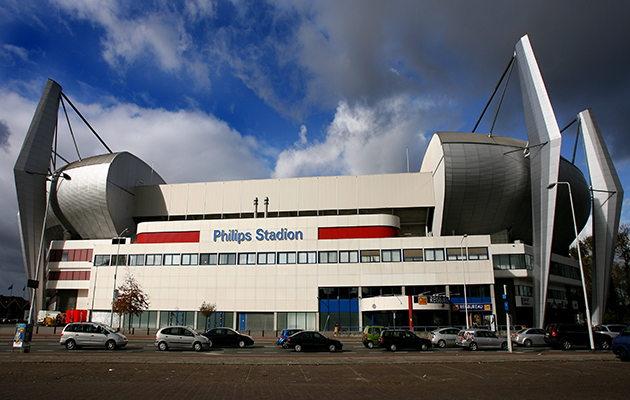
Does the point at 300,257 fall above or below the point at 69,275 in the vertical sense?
above

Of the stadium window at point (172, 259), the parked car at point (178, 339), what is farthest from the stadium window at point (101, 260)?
the parked car at point (178, 339)

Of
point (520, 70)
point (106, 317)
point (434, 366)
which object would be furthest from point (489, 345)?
point (106, 317)

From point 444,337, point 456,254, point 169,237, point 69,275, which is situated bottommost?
point 444,337

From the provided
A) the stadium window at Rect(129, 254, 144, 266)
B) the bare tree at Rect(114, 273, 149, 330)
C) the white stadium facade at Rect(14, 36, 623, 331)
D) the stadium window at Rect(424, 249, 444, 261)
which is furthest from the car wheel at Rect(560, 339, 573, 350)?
the stadium window at Rect(129, 254, 144, 266)

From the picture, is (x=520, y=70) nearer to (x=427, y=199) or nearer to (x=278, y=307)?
(x=427, y=199)

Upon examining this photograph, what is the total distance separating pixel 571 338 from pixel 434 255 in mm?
25733

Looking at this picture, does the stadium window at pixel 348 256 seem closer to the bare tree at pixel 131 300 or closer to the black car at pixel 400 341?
the bare tree at pixel 131 300

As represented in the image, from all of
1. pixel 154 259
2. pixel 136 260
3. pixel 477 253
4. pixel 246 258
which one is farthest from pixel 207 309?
pixel 477 253

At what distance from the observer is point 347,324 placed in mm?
54125

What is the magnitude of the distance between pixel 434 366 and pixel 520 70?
167 ft

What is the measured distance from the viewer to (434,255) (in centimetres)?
5500

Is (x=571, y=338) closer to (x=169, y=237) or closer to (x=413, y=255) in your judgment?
(x=413, y=255)

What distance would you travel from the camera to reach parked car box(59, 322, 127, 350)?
2578cm

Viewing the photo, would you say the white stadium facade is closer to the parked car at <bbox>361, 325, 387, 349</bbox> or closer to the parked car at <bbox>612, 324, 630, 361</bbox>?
the parked car at <bbox>361, 325, 387, 349</bbox>
